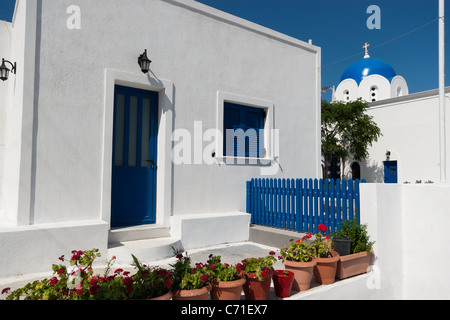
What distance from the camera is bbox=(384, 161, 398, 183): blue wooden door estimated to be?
18266 millimetres

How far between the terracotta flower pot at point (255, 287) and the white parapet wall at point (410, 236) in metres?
2.38

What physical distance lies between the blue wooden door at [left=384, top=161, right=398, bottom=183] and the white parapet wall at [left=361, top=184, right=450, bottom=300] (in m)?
14.4

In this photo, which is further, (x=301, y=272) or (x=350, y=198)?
(x=350, y=198)

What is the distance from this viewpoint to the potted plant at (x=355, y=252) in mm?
4422

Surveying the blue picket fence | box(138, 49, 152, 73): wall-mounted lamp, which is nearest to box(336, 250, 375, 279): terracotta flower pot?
the blue picket fence

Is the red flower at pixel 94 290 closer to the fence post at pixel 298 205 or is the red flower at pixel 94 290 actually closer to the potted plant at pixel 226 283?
the potted plant at pixel 226 283

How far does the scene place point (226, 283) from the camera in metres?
3.07

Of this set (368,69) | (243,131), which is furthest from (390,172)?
(243,131)

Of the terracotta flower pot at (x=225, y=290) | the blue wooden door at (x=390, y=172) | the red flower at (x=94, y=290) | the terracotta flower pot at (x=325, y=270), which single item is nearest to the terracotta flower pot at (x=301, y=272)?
the terracotta flower pot at (x=325, y=270)

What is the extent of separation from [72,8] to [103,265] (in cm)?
425

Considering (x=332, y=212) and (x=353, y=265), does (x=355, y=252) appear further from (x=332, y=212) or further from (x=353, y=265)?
(x=332, y=212)

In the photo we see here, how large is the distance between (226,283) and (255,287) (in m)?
0.43

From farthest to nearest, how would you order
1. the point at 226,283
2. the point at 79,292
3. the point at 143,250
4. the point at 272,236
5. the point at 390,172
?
the point at 390,172
the point at 272,236
the point at 143,250
the point at 226,283
the point at 79,292
